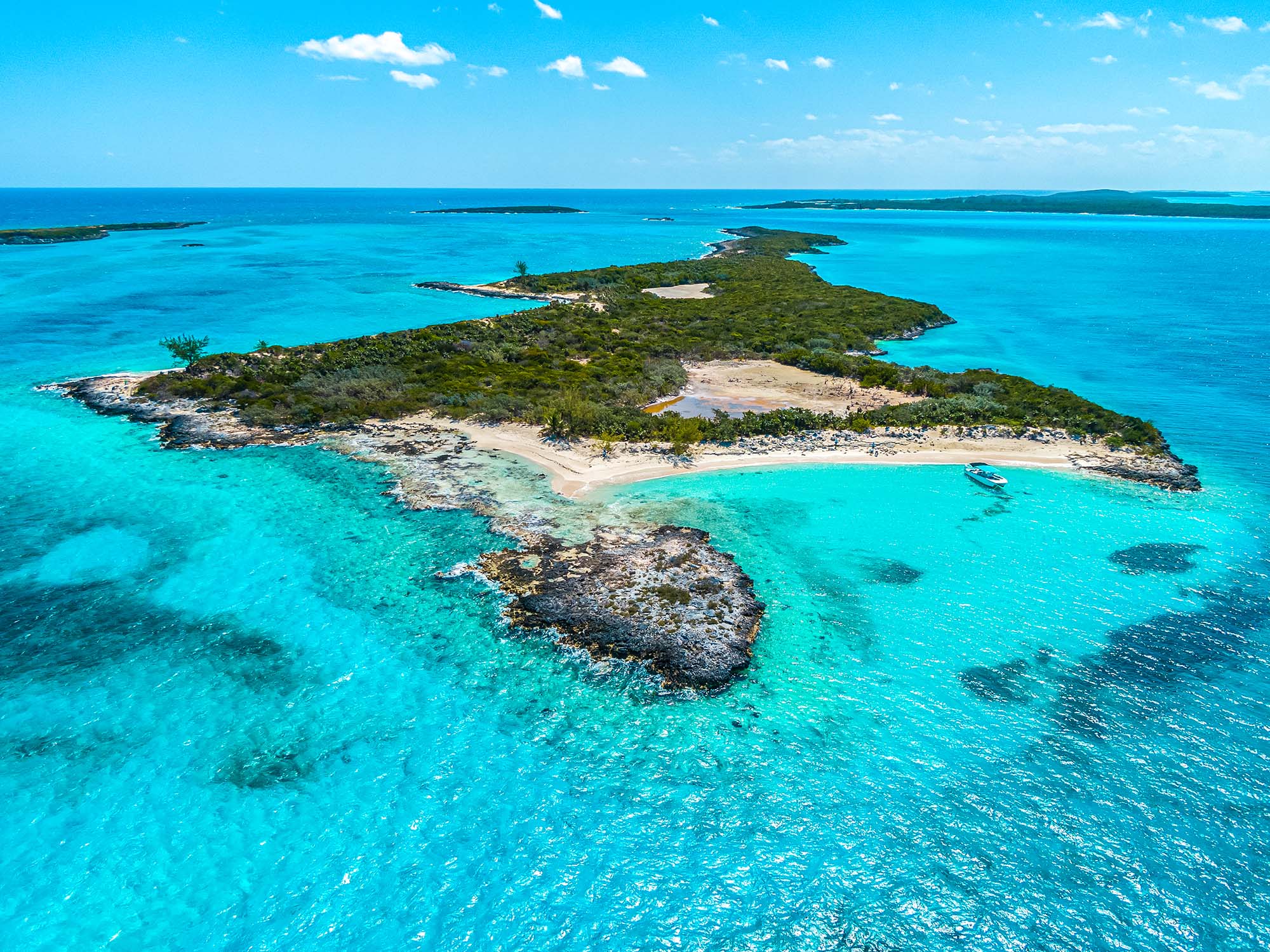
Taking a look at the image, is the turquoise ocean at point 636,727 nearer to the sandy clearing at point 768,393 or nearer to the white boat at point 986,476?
the white boat at point 986,476

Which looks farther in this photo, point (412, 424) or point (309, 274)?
point (309, 274)

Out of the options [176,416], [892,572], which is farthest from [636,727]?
[176,416]

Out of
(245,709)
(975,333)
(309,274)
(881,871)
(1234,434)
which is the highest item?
(309,274)

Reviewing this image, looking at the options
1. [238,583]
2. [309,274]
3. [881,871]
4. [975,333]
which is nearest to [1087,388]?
[975,333]

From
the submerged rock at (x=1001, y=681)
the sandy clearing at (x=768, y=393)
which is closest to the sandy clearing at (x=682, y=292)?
the sandy clearing at (x=768, y=393)

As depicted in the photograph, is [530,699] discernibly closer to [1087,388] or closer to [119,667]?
[119,667]

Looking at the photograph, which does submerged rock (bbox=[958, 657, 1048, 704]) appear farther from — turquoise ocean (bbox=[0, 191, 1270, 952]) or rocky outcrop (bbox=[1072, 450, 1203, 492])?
rocky outcrop (bbox=[1072, 450, 1203, 492])

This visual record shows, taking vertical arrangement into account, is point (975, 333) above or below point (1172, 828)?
above

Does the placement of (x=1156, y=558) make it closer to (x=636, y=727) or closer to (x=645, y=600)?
(x=645, y=600)
